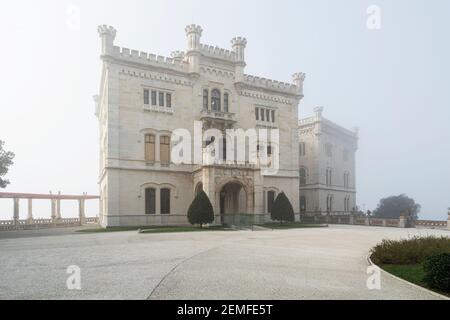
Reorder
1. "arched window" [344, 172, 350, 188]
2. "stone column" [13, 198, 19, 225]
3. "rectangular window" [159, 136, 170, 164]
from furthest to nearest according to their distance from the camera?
1. "arched window" [344, 172, 350, 188]
2. "stone column" [13, 198, 19, 225]
3. "rectangular window" [159, 136, 170, 164]

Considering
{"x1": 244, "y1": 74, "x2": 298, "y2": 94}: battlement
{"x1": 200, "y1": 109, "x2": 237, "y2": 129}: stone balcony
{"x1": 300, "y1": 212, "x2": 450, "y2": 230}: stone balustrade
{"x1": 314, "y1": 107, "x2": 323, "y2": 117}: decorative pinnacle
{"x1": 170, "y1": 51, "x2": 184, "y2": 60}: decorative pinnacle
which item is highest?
{"x1": 170, "y1": 51, "x2": 184, "y2": 60}: decorative pinnacle

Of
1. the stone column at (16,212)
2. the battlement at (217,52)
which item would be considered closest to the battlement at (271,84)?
the battlement at (217,52)

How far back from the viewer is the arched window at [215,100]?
36.9 metres

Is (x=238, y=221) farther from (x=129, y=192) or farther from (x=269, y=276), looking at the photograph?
(x=269, y=276)

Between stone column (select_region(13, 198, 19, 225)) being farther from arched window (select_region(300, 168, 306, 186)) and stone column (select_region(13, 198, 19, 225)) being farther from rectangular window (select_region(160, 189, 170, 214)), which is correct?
arched window (select_region(300, 168, 306, 186))

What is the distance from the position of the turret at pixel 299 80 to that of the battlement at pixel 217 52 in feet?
29.3

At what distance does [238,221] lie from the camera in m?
32.0

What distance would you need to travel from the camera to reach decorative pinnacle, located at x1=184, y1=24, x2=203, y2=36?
35.7 m

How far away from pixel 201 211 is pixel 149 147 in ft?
28.1

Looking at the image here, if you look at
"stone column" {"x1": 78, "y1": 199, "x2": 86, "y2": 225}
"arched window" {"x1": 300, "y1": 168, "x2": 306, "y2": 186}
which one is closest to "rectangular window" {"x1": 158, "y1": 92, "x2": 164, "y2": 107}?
"stone column" {"x1": 78, "y1": 199, "x2": 86, "y2": 225}

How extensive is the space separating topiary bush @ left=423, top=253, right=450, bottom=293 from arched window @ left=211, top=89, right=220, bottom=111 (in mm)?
29535

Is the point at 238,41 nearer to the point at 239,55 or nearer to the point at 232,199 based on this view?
the point at 239,55

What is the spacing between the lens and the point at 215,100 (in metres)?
37.1

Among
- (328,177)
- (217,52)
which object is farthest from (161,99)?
(328,177)
